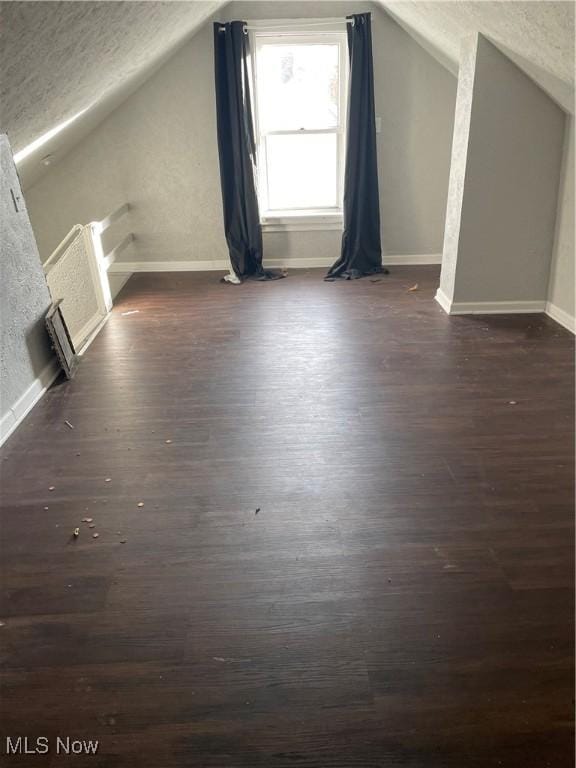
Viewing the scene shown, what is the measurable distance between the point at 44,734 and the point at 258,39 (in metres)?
4.96

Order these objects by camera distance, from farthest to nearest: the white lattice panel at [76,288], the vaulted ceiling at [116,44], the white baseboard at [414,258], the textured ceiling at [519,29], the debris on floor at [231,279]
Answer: the white baseboard at [414,258], the debris on floor at [231,279], the white lattice panel at [76,288], the textured ceiling at [519,29], the vaulted ceiling at [116,44]

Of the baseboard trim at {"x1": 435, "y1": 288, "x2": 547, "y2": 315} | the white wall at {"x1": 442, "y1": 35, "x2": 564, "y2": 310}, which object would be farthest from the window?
the baseboard trim at {"x1": 435, "y1": 288, "x2": 547, "y2": 315}

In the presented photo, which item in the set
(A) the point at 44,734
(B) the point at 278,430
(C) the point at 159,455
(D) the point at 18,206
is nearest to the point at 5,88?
(D) the point at 18,206

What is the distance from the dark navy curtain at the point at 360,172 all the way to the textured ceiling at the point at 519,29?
415 millimetres

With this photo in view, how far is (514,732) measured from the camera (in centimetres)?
141

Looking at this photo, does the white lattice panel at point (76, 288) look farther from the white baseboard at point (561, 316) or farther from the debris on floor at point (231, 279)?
the white baseboard at point (561, 316)

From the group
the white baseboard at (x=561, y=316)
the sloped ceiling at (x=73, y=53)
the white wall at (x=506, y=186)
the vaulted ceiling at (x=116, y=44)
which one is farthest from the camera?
the white baseboard at (x=561, y=316)

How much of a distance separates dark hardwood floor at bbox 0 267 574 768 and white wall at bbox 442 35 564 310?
656 mm

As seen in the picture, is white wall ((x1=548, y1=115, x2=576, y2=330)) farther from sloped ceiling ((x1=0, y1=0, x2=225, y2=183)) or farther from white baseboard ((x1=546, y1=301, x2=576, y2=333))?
sloped ceiling ((x1=0, y1=0, x2=225, y2=183))

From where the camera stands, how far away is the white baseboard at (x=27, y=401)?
278 cm

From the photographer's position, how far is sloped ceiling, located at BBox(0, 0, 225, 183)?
1795 millimetres

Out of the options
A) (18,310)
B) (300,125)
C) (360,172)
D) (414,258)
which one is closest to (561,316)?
(414,258)

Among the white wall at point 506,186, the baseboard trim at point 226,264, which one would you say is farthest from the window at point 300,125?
the white wall at point 506,186

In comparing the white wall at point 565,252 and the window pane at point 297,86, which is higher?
the window pane at point 297,86
